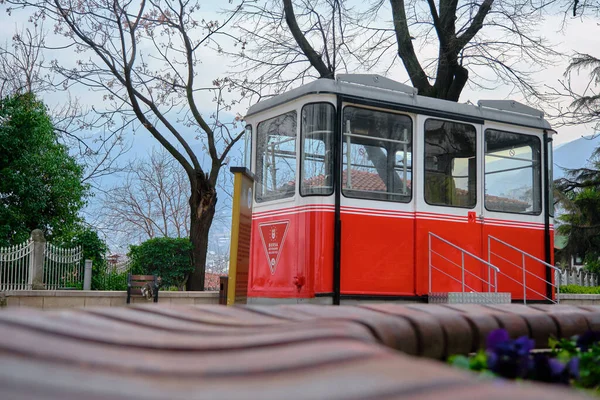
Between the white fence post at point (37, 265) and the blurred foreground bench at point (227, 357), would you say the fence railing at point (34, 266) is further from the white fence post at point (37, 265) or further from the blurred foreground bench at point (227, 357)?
the blurred foreground bench at point (227, 357)

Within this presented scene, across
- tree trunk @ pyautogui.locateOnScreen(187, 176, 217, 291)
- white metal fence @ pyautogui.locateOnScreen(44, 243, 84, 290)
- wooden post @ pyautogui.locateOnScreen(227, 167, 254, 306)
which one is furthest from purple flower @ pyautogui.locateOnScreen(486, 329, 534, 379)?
tree trunk @ pyautogui.locateOnScreen(187, 176, 217, 291)

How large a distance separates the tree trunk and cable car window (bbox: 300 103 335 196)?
10.1 meters

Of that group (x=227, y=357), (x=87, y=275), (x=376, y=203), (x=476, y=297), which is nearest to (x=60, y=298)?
(x=87, y=275)

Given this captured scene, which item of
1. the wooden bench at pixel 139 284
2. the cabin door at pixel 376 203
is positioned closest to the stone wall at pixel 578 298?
the cabin door at pixel 376 203

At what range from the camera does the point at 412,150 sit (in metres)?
9.20

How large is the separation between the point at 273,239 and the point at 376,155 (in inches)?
64.8

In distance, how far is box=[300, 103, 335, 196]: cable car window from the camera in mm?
8719

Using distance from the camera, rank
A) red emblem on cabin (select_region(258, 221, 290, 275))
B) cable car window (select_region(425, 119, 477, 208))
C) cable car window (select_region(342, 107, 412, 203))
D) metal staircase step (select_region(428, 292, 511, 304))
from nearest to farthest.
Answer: metal staircase step (select_region(428, 292, 511, 304)), cable car window (select_region(342, 107, 412, 203)), red emblem on cabin (select_region(258, 221, 290, 275)), cable car window (select_region(425, 119, 477, 208))

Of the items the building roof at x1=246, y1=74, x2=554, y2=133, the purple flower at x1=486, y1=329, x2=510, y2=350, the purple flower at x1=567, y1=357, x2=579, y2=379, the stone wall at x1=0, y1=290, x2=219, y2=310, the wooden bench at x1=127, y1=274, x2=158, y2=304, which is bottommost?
the stone wall at x1=0, y1=290, x2=219, y2=310

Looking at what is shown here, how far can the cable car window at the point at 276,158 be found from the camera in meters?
9.20

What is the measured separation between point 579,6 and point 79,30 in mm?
12139

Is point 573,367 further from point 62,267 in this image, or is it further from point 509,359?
point 62,267

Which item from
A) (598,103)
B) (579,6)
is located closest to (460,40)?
(579,6)

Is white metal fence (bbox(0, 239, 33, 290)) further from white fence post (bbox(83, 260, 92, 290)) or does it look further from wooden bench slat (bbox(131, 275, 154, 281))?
wooden bench slat (bbox(131, 275, 154, 281))
